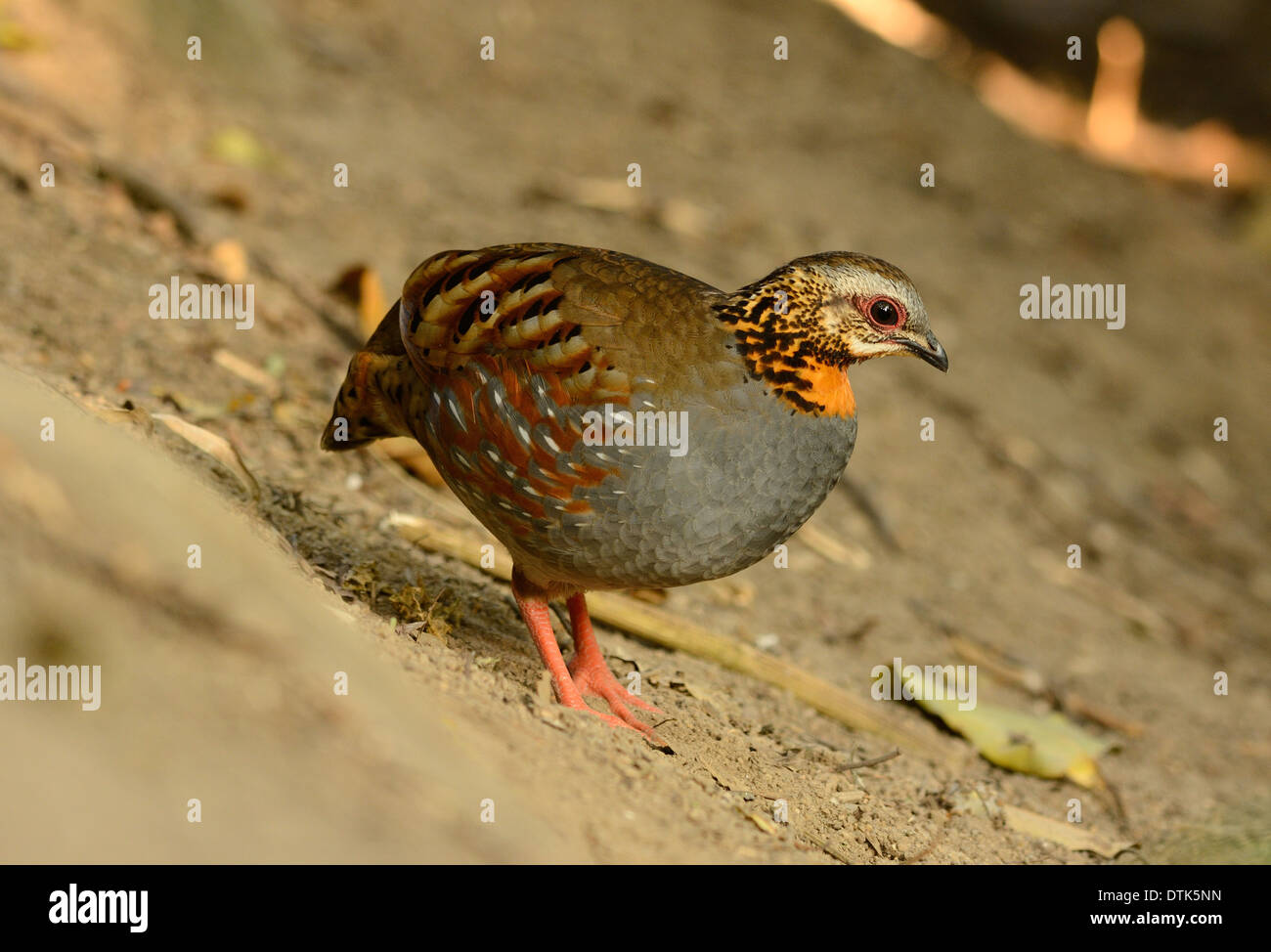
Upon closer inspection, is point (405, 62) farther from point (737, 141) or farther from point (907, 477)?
point (907, 477)

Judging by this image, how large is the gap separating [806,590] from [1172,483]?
4431 millimetres

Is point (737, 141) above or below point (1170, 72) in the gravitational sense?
below

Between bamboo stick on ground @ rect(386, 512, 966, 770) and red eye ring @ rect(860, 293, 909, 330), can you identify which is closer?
red eye ring @ rect(860, 293, 909, 330)

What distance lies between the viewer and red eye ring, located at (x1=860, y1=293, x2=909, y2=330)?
3.62 m

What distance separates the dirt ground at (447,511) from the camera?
2.39 metres

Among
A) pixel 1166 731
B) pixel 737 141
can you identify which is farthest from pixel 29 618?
pixel 737 141

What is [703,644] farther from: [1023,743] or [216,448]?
[216,448]

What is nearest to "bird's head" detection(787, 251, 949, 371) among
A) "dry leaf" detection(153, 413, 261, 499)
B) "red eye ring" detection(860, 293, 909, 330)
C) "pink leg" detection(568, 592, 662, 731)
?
"red eye ring" detection(860, 293, 909, 330)

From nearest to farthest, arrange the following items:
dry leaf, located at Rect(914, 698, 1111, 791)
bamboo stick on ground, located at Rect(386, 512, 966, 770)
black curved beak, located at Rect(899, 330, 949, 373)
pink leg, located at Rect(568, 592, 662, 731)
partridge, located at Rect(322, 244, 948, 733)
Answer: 1. partridge, located at Rect(322, 244, 948, 733)
2. black curved beak, located at Rect(899, 330, 949, 373)
3. pink leg, located at Rect(568, 592, 662, 731)
4. bamboo stick on ground, located at Rect(386, 512, 966, 770)
5. dry leaf, located at Rect(914, 698, 1111, 791)

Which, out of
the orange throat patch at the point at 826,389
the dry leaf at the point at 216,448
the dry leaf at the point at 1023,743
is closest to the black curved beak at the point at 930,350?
the orange throat patch at the point at 826,389

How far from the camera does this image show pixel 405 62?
10.5 metres

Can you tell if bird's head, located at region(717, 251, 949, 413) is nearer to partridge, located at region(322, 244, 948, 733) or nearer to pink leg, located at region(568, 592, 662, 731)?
partridge, located at region(322, 244, 948, 733)


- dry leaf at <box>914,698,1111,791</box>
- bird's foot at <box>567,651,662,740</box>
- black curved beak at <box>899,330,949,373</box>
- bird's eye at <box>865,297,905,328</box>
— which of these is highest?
bird's eye at <box>865,297,905,328</box>
